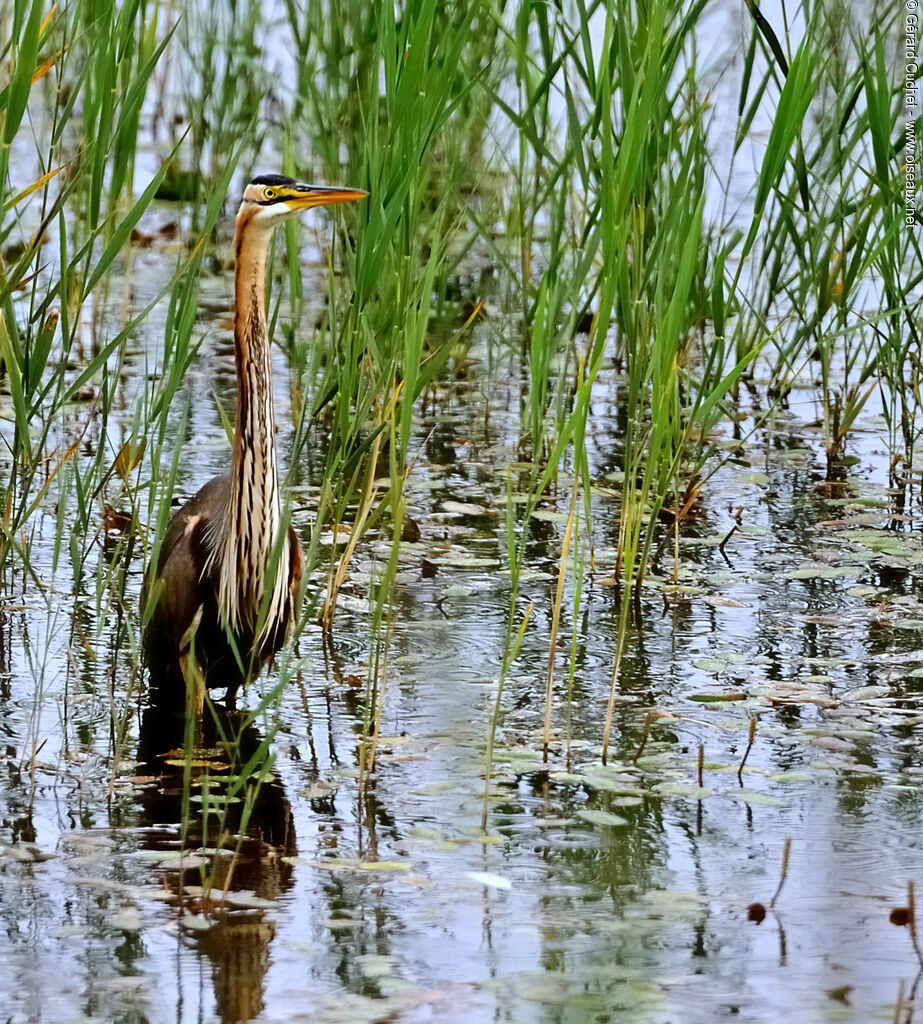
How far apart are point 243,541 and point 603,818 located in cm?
129

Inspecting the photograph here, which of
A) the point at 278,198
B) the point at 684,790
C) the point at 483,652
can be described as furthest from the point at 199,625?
the point at 684,790

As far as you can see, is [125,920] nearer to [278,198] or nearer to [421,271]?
[278,198]

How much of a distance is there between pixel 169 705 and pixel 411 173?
5.15 feet

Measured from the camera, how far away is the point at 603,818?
12.5 feet

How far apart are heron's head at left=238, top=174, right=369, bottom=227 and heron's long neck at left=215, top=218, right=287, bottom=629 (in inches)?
1.4

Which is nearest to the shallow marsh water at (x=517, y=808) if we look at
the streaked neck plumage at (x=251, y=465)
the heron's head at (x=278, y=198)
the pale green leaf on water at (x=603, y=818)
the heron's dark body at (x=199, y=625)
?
the pale green leaf on water at (x=603, y=818)

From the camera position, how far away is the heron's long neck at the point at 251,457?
4.46 metres

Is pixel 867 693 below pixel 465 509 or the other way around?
below

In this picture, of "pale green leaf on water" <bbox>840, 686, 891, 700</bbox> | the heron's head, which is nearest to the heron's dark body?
the heron's head

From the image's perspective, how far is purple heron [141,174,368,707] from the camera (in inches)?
176

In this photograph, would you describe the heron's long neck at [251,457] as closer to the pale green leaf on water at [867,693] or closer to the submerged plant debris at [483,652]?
the submerged plant debris at [483,652]

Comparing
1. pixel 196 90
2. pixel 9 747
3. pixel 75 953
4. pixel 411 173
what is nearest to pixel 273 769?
pixel 9 747

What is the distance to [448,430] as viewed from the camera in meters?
6.65

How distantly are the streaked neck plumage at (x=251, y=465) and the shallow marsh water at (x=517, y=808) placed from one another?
0.30 m
